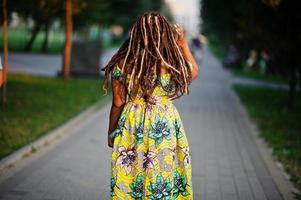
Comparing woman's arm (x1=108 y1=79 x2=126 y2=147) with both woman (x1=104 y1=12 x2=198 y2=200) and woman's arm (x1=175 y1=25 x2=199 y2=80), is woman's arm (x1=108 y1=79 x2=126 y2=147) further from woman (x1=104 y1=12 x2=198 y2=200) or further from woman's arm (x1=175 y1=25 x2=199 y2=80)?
woman's arm (x1=175 y1=25 x2=199 y2=80)

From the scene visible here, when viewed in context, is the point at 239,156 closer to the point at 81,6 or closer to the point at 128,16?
the point at 81,6

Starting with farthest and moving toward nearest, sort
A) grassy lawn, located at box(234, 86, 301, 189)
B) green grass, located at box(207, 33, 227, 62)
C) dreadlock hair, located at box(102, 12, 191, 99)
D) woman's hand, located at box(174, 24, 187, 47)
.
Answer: green grass, located at box(207, 33, 227, 62) → grassy lawn, located at box(234, 86, 301, 189) → woman's hand, located at box(174, 24, 187, 47) → dreadlock hair, located at box(102, 12, 191, 99)

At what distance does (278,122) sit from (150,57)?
27.6 feet

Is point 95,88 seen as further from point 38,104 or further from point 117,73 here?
point 117,73

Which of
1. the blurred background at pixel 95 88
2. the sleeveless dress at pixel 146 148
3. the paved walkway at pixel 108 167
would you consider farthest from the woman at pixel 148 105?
the paved walkway at pixel 108 167

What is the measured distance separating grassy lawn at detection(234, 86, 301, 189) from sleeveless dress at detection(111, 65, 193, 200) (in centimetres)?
321

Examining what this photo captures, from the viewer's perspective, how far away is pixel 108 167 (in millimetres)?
7508

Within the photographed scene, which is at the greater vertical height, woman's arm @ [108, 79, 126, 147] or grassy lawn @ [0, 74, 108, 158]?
woman's arm @ [108, 79, 126, 147]

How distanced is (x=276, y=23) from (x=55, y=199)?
9.31 m

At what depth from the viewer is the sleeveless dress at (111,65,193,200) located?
4117 millimetres

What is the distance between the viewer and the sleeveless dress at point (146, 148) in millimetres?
4117

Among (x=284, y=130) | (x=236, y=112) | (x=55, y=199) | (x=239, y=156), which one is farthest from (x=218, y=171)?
(x=236, y=112)

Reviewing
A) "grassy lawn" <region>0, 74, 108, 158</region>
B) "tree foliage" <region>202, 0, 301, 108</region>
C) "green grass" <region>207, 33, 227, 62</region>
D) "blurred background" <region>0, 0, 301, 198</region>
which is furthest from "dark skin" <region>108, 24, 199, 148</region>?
"green grass" <region>207, 33, 227, 62</region>

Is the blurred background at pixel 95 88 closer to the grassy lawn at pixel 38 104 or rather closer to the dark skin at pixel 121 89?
the grassy lawn at pixel 38 104
